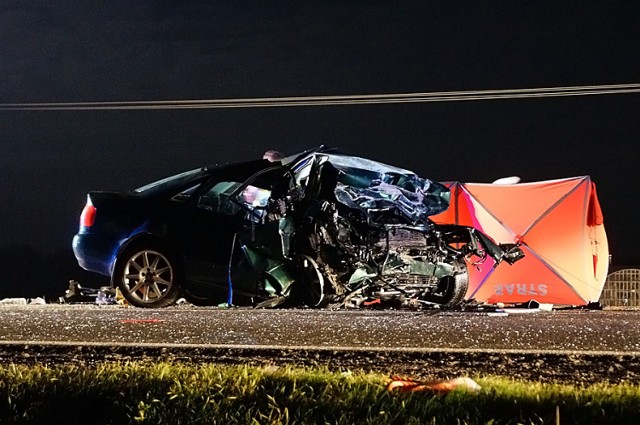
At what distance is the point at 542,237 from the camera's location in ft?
54.0

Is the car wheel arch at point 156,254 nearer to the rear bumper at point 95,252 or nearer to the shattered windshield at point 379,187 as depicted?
the rear bumper at point 95,252

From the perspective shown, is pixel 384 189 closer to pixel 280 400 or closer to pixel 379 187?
pixel 379 187

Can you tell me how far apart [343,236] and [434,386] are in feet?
16.8

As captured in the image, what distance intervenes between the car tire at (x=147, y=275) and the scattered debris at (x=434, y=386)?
203 inches

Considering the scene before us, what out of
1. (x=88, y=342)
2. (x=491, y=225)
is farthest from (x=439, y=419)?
(x=491, y=225)

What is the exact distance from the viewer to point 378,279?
10766 mm

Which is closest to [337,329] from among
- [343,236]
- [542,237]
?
[343,236]

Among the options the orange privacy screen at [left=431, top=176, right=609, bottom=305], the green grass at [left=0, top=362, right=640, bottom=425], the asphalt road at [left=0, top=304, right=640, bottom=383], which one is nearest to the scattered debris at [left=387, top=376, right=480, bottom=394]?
the green grass at [left=0, top=362, right=640, bottom=425]

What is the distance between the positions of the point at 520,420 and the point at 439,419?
0.39m

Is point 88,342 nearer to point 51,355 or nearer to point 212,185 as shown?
point 51,355

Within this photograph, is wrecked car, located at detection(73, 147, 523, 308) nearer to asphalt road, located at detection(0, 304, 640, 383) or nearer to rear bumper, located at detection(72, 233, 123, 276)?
rear bumper, located at detection(72, 233, 123, 276)

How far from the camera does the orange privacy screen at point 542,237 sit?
53.5ft

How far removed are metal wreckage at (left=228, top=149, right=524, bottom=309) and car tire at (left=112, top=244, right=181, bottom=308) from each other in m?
0.76

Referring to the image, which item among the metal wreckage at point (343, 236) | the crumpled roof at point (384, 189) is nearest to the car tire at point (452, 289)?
the metal wreckage at point (343, 236)
